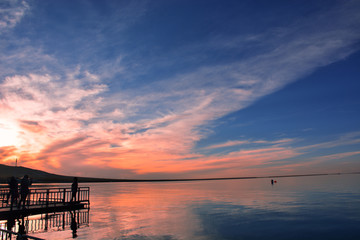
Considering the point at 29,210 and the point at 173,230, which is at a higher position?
the point at 29,210

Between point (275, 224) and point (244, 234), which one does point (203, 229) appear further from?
point (275, 224)

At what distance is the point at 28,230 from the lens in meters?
22.4

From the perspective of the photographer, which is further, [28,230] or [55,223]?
[55,223]

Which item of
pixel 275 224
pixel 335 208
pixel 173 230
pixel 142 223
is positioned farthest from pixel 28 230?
pixel 335 208

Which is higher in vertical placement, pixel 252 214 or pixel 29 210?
pixel 29 210

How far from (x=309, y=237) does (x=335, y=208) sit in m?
20.6

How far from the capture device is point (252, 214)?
33750 mm

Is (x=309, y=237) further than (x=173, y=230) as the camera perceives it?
No

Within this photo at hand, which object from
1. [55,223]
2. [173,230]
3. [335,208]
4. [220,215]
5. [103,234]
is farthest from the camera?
[335,208]

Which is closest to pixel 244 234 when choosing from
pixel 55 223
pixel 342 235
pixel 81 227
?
pixel 342 235

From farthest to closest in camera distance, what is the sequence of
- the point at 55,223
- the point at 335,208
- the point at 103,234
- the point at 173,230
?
the point at 335,208, the point at 55,223, the point at 173,230, the point at 103,234

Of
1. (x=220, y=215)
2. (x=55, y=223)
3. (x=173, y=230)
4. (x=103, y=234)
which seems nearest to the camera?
(x=103, y=234)

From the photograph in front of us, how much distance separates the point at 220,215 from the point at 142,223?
1036 cm

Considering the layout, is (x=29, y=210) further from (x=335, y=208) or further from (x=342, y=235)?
(x=335, y=208)
